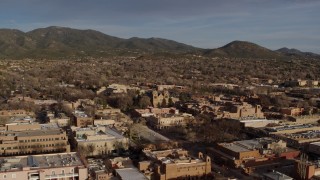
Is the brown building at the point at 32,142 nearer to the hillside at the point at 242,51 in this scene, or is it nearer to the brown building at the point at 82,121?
the brown building at the point at 82,121

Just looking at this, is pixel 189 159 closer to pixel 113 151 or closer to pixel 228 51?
pixel 113 151

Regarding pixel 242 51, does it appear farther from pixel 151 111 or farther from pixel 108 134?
pixel 108 134

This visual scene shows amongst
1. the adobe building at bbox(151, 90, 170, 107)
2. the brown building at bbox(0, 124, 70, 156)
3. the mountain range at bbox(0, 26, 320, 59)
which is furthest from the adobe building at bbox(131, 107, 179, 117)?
the mountain range at bbox(0, 26, 320, 59)

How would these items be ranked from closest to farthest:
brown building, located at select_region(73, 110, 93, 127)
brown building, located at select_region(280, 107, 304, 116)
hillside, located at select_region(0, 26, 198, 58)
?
brown building, located at select_region(73, 110, 93, 127) → brown building, located at select_region(280, 107, 304, 116) → hillside, located at select_region(0, 26, 198, 58)

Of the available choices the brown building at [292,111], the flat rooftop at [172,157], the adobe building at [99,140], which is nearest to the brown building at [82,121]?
the adobe building at [99,140]

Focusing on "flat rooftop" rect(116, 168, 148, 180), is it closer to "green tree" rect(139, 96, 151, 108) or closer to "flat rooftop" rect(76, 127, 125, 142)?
"flat rooftop" rect(76, 127, 125, 142)

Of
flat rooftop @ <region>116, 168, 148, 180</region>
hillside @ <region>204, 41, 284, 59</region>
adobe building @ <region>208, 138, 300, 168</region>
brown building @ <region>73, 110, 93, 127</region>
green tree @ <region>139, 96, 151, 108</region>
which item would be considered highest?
hillside @ <region>204, 41, 284, 59</region>
